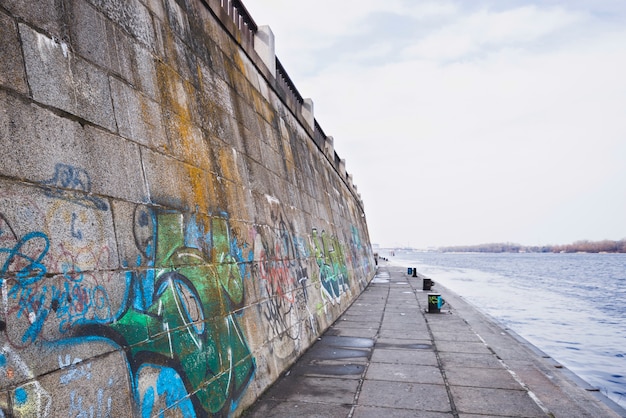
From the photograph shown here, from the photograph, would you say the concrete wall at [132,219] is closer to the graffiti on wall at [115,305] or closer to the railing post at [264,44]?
the graffiti on wall at [115,305]

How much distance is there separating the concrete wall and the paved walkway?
0.68m

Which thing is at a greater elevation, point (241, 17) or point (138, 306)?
point (241, 17)

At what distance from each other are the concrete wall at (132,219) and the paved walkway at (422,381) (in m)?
0.68

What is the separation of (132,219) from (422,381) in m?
4.93

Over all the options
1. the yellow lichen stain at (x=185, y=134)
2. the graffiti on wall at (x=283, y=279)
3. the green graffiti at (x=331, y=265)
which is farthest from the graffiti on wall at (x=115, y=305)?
the green graffiti at (x=331, y=265)

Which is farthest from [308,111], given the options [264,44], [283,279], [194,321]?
[194,321]

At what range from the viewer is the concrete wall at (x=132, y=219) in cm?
271

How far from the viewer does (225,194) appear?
5699 mm

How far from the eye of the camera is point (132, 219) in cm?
371

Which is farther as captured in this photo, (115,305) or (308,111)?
(308,111)

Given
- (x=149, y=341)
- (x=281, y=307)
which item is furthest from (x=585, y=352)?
(x=149, y=341)

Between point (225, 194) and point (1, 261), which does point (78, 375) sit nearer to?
point (1, 261)

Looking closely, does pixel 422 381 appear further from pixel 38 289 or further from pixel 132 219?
pixel 38 289

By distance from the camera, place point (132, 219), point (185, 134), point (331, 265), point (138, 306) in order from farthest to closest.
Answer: point (331, 265), point (185, 134), point (132, 219), point (138, 306)
